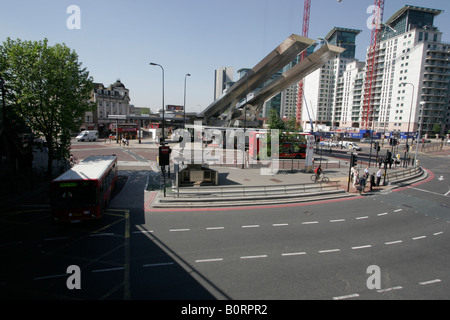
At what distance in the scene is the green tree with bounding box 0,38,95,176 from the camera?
688 inches

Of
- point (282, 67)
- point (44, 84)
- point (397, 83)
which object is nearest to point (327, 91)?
point (397, 83)

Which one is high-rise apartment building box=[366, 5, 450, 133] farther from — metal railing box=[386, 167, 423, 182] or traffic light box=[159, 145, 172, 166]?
traffic light box=[159, 145, 172, 166]

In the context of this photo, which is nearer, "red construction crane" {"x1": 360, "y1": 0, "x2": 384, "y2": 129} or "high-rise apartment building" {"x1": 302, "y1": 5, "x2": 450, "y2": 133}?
"high-rise apartment building" {"x1": 302, "y1": 5, "x2": 450, "y2": 133}

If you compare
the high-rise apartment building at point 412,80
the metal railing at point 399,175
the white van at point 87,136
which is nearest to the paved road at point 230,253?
the metal railing at point 399,175

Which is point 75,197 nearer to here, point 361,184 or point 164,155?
point 164,155

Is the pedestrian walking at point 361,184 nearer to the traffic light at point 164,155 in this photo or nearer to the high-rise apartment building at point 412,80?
the traffic light at point 164,155

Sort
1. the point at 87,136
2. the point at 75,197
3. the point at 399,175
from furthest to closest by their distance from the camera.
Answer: the point at 87,136 → the point at 399,175 → the point at 75,197

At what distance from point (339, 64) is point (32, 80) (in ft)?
441

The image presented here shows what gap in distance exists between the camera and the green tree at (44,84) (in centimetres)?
1748

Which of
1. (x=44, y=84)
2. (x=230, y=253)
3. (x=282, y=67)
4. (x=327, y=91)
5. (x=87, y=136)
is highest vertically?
(x=327, y=91)

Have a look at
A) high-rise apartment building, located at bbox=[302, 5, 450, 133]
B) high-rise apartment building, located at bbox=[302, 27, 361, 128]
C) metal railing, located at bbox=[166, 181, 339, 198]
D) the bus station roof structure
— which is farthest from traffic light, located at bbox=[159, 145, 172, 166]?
high-rise apartment building, located at bbox=[302, 27, 361, 128]

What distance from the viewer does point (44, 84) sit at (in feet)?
60.2

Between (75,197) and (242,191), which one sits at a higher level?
(75,197)
